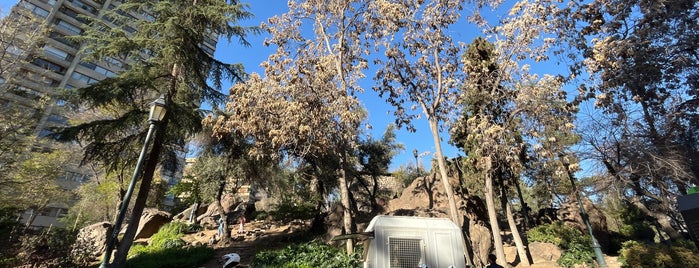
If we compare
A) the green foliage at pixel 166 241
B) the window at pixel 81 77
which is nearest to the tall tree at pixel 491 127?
the green foliage at pixel 166 241

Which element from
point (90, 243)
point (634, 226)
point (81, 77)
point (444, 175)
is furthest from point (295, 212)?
point (81, 77)

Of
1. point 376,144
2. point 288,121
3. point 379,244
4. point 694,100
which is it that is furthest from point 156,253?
Answer: point 694,100

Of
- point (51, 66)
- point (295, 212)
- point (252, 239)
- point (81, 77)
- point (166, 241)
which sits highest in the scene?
point (51, 66)

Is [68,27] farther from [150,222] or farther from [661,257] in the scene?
[661,257]

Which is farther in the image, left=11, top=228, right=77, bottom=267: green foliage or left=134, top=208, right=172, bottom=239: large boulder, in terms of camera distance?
left=134, top=208, right=172, bottom=239: large boulder

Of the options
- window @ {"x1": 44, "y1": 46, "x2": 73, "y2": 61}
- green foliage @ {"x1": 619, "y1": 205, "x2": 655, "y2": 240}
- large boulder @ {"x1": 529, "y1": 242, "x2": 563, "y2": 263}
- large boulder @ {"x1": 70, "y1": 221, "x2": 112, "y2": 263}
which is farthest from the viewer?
window @ {"x1": 44, "y1": 46, "x2": 73, "y2": 61}

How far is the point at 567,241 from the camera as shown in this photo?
56.4ft

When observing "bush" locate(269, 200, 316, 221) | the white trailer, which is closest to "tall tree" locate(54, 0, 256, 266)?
the white trailer

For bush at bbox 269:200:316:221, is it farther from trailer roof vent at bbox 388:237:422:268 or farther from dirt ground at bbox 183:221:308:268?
trailer roof vent at bbox 388:237:422:268

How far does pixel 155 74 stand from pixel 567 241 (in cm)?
1946

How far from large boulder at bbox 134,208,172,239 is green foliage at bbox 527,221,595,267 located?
959 inches

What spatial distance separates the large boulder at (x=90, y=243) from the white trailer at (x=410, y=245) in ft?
42.9

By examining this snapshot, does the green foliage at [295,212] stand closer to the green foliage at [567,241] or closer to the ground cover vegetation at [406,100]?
the ground cover vegetation at [406,100]

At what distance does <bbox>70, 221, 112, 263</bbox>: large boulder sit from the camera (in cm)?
1555
